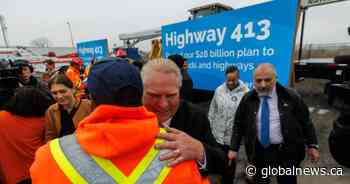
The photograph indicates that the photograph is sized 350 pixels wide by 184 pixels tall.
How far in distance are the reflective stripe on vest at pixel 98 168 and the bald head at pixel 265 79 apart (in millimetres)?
1749

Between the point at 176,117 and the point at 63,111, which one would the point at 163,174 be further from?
the point at 63,111

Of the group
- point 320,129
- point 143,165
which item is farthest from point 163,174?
point 320,129

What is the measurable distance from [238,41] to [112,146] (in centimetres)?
267

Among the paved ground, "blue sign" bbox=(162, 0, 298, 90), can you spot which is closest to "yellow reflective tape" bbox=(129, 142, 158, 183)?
"blue sign" bbox=(162, 0, 298, 90)

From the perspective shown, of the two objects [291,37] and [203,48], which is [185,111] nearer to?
[291,37]

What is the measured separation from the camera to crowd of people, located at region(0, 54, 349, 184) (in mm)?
727

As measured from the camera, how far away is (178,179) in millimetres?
768

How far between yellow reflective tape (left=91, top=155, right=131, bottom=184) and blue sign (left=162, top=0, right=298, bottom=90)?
2.25 metres

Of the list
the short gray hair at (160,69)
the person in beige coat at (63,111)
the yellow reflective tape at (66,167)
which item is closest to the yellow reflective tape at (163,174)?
the yellow reflective tape at (66,167)

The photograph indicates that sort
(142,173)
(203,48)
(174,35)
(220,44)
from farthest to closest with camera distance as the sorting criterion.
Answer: (174,35)
(203,48)
(220,44)
(142,173)

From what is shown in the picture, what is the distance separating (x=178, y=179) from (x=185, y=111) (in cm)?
69

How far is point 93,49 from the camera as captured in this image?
7.57 m

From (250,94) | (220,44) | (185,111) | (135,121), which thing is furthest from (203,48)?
(135,121)

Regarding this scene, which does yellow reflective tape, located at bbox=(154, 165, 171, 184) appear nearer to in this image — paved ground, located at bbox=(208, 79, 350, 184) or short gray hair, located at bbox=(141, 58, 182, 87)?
short gray hair, located at bbox=(141, 58, 182, 87)
